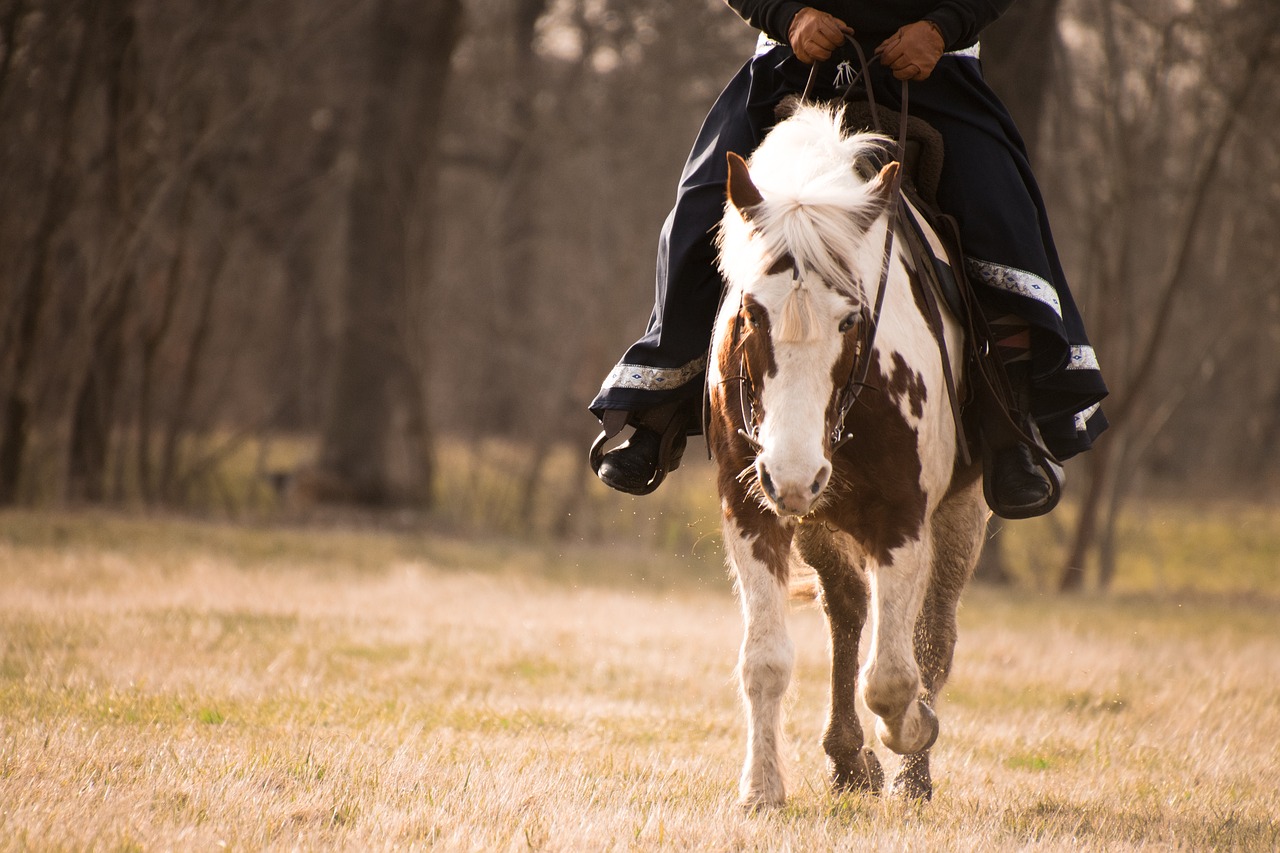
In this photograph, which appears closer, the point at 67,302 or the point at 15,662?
the point at 15,662

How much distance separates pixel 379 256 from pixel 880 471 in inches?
463

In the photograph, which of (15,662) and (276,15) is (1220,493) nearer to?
(276,15)

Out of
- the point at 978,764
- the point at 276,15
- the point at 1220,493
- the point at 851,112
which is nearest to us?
the point at 851,112

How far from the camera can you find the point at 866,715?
599 centimetres

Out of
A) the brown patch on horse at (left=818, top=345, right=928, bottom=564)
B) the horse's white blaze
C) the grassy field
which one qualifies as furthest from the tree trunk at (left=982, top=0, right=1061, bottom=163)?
the horse's white blaze

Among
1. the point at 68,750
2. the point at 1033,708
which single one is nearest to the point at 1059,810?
the point at 1033,708

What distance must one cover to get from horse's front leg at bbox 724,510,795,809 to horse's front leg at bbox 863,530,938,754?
0.89ft

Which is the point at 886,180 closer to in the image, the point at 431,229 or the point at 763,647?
the point at 763,647

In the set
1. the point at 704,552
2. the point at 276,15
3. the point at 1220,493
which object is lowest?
the point at 704,552

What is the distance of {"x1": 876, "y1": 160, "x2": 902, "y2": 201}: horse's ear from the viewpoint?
3.85m

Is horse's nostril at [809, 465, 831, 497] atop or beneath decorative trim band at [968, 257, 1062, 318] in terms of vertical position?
beneath

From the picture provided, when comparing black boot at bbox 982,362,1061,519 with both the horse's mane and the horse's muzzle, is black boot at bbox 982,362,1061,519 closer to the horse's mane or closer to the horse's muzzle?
the horse's mane

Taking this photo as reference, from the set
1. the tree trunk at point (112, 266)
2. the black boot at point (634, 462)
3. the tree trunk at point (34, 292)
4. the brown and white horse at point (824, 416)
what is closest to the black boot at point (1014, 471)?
the brown and white horse at point (824, 416)

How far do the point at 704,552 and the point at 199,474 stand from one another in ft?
19.5
